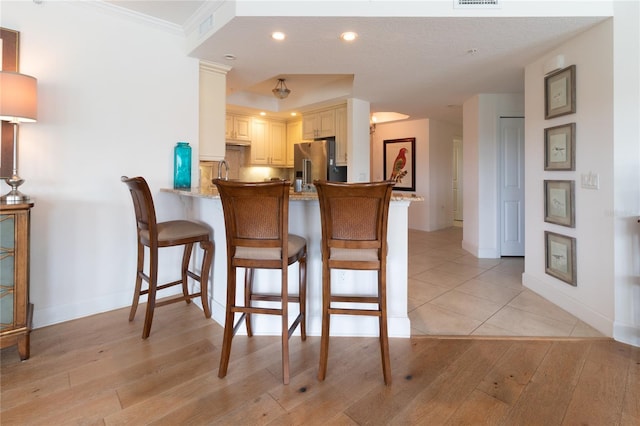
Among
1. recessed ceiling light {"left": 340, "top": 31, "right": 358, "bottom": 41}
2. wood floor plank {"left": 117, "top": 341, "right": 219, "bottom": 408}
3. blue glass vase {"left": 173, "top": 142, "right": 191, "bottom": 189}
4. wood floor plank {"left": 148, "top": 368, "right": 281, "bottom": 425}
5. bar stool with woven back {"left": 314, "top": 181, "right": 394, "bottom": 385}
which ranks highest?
recessed ceiling light {"left": 340, "top": 31, "right": 358, "bottom": 41}

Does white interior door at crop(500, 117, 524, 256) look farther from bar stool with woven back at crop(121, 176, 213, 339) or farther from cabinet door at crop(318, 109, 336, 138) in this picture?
bar stool with woven back at crop(121, 176, 213, 339)

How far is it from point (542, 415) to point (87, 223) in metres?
3.23

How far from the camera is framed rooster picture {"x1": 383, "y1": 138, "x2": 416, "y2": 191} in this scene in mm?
6726

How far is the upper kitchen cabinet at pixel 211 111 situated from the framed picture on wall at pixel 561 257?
3296 mm

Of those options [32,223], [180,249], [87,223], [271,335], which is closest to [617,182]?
[271,335]

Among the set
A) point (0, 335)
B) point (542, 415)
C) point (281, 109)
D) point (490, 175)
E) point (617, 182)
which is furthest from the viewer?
point (281, 109)

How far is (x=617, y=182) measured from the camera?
222cm

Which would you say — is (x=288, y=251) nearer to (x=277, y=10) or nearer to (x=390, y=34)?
(x=277, y=10)

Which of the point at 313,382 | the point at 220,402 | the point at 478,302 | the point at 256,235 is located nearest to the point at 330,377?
the point at 313,382

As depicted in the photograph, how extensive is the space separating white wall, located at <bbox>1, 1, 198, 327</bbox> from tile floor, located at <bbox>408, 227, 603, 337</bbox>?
240cm

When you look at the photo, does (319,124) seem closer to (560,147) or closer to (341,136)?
(341,136)

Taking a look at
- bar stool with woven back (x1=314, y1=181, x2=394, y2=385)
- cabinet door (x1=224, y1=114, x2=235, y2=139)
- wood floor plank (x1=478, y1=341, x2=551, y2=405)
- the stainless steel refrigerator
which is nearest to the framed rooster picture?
the stainless steel refrigerator

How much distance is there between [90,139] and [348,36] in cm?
221

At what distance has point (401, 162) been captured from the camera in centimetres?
687
